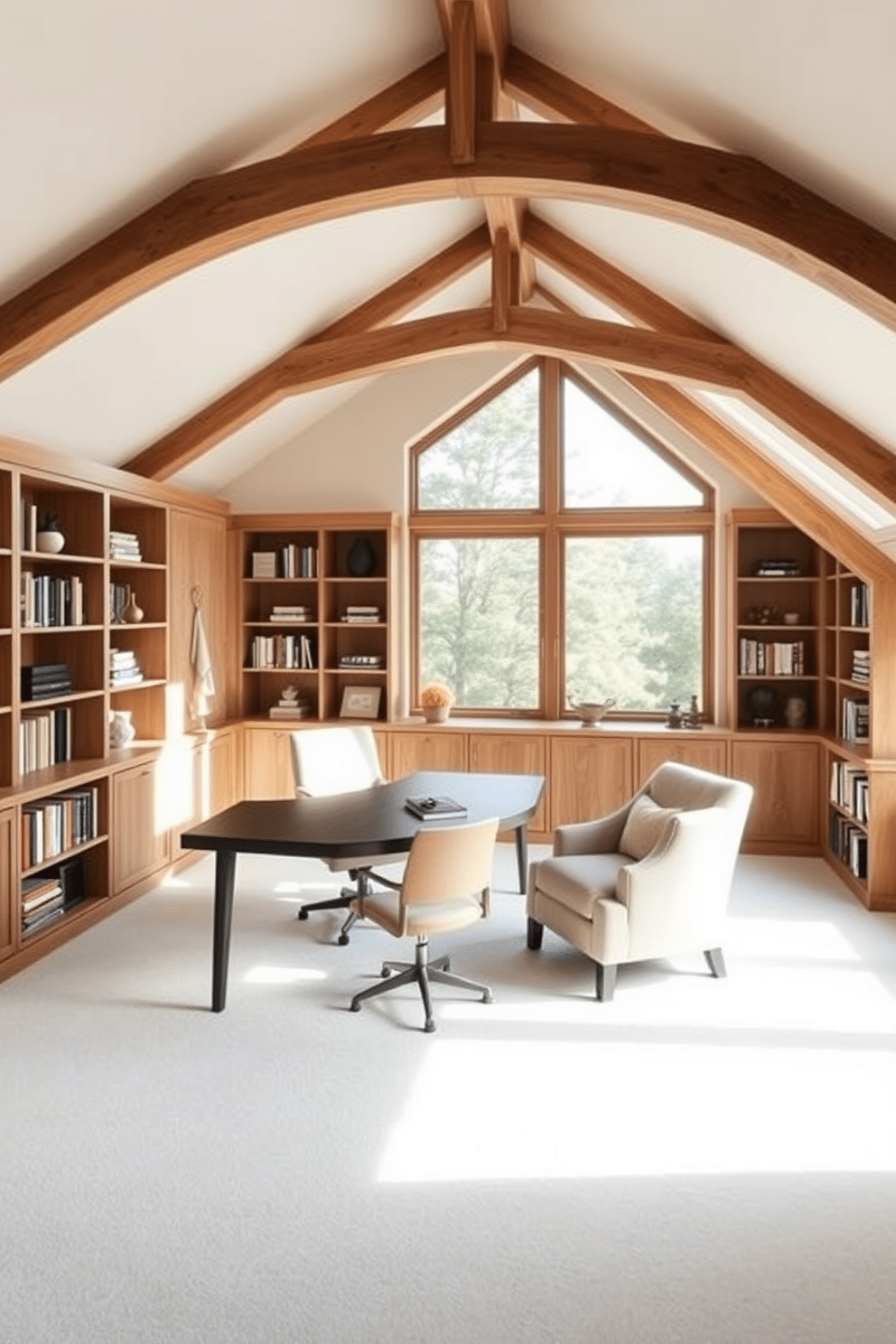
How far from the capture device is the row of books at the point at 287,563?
7.88m

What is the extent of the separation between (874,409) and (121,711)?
4.77 meters

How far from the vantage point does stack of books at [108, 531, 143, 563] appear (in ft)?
20.2

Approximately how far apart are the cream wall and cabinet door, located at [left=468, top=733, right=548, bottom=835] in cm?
99

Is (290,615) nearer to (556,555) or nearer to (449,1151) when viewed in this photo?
(556,555)

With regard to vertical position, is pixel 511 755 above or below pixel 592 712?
below

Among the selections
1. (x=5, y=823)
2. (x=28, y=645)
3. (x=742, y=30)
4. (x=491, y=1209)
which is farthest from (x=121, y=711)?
(x=742, y=30)

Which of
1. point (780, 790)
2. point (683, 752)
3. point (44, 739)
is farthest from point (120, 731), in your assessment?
point (780, 790)

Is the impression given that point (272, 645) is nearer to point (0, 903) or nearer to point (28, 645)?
point (28, 645)

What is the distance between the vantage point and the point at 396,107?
4488mm

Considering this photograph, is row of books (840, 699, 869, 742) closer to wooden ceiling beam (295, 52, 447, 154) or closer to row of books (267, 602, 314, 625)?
row of books (267, 602, 314, 625)

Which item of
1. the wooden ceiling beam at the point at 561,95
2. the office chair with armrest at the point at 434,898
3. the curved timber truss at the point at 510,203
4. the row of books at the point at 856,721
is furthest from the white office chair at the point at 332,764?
the wooden ceiling beam at the point at 561,95

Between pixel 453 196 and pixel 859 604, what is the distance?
3.80 metres

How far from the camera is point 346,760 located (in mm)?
6270

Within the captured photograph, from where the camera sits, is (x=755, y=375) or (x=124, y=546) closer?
(x=755, y=375)
